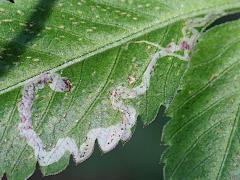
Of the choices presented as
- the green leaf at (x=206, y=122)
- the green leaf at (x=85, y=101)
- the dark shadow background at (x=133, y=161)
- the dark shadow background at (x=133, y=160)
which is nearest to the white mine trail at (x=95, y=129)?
the green leaf at (x=85, y=101)

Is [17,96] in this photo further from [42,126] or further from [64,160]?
[64,160]

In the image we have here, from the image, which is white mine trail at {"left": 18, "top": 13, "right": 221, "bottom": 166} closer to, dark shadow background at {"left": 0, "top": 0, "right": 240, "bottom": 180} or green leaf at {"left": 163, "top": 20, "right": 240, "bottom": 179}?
green leaf at {"left": 163, "top": 20, "right": 240, "bottom": 179}

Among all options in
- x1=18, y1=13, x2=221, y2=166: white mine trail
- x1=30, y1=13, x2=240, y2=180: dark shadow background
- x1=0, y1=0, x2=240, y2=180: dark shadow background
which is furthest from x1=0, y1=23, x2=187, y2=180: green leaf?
x1=30, y1=13, x2=240, y2=180: dark shadow background

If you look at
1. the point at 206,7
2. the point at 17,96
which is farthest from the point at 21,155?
the point at 206,7

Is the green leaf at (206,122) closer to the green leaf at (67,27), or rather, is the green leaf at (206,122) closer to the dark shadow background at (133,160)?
the green leaf at (67,27)

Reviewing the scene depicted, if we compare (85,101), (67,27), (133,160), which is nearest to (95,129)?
(85,101)
